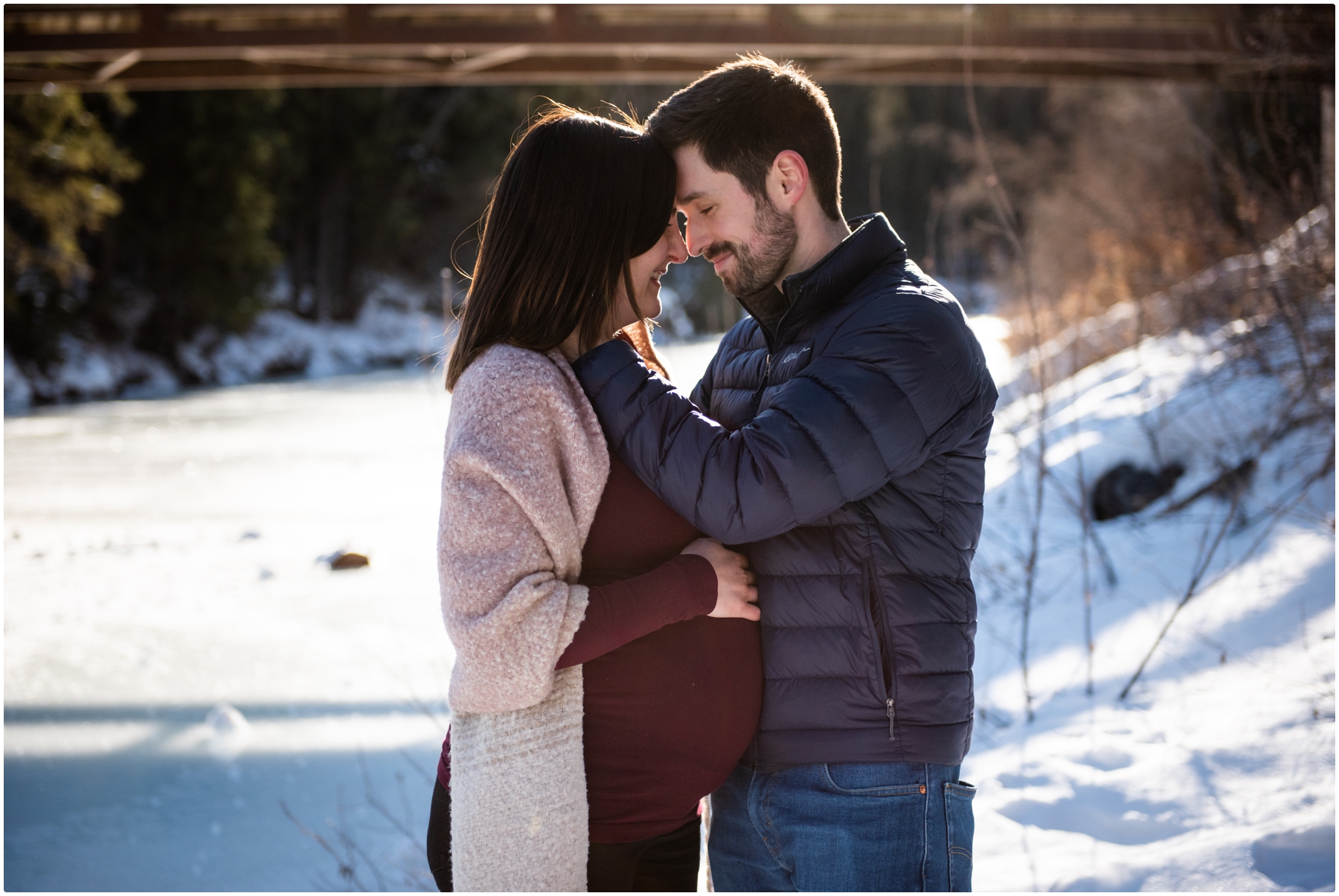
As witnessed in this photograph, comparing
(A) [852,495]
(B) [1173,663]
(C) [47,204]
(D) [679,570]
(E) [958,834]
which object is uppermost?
(C) [47,204]

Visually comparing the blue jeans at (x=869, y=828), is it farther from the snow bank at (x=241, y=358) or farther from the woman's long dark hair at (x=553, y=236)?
the snow bank at (x=241, y=358)

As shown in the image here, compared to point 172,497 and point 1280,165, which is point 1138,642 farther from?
point 172,497

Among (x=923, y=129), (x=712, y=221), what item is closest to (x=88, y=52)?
(x=712, y=221)

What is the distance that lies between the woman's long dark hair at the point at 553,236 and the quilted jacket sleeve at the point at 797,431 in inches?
4.2

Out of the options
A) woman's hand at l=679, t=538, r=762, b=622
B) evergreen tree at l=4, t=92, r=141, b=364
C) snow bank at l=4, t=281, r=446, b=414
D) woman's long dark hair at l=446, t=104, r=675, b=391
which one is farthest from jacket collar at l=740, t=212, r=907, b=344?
evergreen tree at l=4, t=92, r=141, b=364

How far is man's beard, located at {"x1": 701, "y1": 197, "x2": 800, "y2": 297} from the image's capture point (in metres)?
1.97

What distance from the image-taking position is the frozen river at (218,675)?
374 centimetres

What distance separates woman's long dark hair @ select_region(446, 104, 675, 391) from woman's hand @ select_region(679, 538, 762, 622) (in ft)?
1.42

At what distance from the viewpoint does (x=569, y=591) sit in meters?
1.53

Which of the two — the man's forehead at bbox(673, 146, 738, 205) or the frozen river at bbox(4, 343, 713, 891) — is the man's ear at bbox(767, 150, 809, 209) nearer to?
the man's forehead at bbox(673, 146, 738, 205)

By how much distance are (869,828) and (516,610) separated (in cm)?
72

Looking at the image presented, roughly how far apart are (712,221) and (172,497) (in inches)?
342

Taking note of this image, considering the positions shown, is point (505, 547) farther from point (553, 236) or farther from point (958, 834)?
point (958, 834)

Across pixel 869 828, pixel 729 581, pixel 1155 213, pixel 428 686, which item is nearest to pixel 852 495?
pixel 729 581
